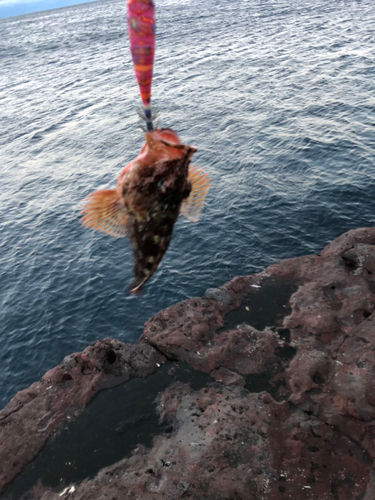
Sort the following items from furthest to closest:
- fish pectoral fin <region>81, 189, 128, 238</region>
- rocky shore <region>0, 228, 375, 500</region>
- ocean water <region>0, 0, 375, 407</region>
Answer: ocean water <region>0, 0, 375, 407</region> < rocky shore <region>0, 228, 375, 500</region> < fish pectoral fin <region>81, 189, 128, 238</region>

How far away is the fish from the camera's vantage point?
3352 millimetres

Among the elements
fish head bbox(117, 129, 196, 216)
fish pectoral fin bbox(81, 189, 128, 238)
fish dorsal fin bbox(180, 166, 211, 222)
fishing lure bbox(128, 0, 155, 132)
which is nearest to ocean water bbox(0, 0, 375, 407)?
fish head bbox(117, 129, 196, 216)

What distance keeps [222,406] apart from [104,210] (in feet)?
17.2

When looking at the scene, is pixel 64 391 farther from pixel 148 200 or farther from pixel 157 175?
pixel 157 175

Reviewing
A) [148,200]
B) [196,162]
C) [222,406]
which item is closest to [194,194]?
[148,200]

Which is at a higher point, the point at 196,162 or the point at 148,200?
the point at 148,200

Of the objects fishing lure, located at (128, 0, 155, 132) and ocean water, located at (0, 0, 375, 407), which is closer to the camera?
fishing lure, located at (128, 0, 155, 132)

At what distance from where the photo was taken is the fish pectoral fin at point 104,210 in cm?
379

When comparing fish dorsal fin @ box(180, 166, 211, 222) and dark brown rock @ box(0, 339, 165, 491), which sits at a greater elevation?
fish dorsal fin @ box(180, 166, 211, 222)

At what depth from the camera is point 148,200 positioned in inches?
141

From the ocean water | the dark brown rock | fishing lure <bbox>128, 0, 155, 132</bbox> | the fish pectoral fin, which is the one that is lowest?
the ocean water

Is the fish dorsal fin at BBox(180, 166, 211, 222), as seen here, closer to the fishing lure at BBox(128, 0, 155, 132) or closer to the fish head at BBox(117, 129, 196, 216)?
the fish head at BBox(117, 129, 196, 216)

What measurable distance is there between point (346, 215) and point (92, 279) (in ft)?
34.0

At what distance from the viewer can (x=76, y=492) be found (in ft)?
22.1
